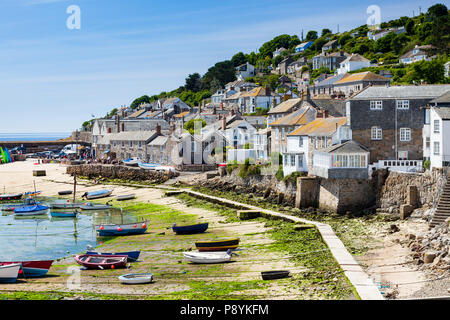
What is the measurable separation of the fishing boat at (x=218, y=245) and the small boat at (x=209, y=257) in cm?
122

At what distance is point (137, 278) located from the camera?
956 inches

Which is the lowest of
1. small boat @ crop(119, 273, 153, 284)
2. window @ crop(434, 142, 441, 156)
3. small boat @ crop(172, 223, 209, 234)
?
small boat @ crop(119, 273, 153, 284)

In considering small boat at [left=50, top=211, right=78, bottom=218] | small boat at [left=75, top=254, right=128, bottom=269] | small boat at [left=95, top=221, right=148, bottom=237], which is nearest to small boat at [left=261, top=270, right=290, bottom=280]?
small boat at [left=75, top=254, right=128, bottom=269]

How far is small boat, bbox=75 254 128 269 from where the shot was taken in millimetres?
27797

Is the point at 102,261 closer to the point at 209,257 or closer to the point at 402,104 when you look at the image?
the point at 209,257

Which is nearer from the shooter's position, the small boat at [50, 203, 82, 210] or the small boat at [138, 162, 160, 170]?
the small boat at [50, 203, 82, 210]

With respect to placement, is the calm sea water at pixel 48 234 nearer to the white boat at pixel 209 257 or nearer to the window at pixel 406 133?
the white boat at pixel 209 257

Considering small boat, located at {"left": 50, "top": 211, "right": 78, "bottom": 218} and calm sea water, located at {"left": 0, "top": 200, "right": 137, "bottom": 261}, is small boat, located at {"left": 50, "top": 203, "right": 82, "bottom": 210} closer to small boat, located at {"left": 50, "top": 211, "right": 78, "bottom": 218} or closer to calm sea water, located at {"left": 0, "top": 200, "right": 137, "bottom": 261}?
calm sea water, located at {"left": 0, "top": 200, "right": 137, "bottom": 261}

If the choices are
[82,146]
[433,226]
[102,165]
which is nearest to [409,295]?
[433,226]

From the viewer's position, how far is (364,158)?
3916 cm

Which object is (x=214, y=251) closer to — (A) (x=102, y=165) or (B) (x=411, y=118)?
(B) (x=411, y=118)

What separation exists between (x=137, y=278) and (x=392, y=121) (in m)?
25.1

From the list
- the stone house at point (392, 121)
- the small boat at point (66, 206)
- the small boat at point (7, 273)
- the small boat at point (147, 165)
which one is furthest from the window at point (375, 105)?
the small boat at point (147, 165)

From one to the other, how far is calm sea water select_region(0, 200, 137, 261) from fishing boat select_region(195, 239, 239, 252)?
920cm
